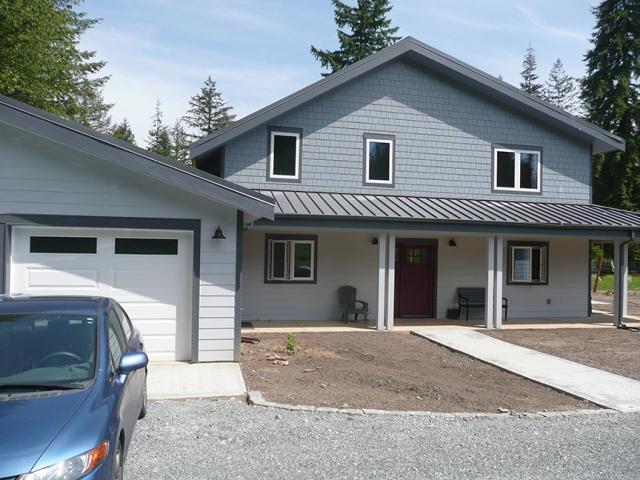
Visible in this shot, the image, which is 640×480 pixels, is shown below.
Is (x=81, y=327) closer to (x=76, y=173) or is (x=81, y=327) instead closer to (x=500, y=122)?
(x=76, y=173)

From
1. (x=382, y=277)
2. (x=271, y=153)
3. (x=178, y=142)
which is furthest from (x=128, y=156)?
(x=178, y=142)

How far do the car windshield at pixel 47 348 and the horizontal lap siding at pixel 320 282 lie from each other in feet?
31.5

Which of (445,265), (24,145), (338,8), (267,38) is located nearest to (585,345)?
(445,265)

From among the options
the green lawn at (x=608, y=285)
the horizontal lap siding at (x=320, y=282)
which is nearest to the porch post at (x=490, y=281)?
the horizontal lap siding at (x=320, y=282)

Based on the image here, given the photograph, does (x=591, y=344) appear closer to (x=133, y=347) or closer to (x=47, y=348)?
(x=133, y=347)

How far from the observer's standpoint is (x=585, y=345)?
11.8m

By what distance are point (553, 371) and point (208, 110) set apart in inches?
1990

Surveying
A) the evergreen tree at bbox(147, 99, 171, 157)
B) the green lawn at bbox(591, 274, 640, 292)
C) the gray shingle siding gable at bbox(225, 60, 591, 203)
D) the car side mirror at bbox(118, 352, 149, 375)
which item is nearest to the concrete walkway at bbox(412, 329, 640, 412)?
the gray shingle siding gable at bbox(225, 60, 591, 203)

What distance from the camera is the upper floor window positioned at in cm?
1430

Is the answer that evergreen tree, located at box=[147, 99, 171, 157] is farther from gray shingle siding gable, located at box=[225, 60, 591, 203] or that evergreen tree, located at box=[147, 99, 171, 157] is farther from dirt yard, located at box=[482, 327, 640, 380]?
dirt yard, located at box=[482, 327, 640, 380]

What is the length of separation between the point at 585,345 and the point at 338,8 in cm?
2954

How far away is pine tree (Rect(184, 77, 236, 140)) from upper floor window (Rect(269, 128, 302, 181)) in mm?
41835

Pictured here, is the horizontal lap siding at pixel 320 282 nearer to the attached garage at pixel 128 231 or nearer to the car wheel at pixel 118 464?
the attached garage at pixel 128 231

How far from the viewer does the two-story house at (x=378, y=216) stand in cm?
916
